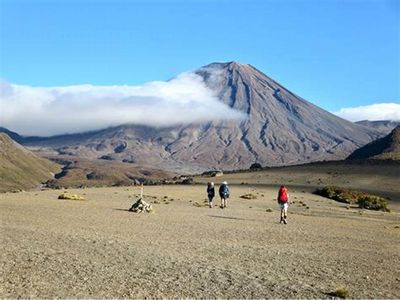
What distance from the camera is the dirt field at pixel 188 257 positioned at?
11.3 meters

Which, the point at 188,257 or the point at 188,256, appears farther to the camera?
the point at 188,256

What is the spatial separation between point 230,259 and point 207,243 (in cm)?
288

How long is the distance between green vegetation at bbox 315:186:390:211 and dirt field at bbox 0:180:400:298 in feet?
50.1

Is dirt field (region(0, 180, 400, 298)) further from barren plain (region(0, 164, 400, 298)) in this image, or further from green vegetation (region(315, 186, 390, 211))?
green vegetation (region(315, 186, 390, 211))

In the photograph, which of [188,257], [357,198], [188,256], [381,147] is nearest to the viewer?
[188,257]

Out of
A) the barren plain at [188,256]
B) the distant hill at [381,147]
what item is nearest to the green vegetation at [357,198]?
the barren plain at [188,256]

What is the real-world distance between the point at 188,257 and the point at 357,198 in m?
35.0

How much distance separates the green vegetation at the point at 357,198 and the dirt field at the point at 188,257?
50.1 ft

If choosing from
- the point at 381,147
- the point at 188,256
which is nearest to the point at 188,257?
the point at 188,256

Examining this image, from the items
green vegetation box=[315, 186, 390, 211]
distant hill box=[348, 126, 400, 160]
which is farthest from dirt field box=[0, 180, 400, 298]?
distant hill box=[348, 126, 400, 160]

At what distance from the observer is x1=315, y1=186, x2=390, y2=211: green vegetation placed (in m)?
41.6

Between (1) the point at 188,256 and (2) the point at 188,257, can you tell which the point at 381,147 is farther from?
(2) the point at 188,257

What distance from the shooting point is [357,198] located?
154 ft

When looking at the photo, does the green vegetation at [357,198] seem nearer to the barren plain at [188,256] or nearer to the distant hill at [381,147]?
the barren plain at [188,256]
